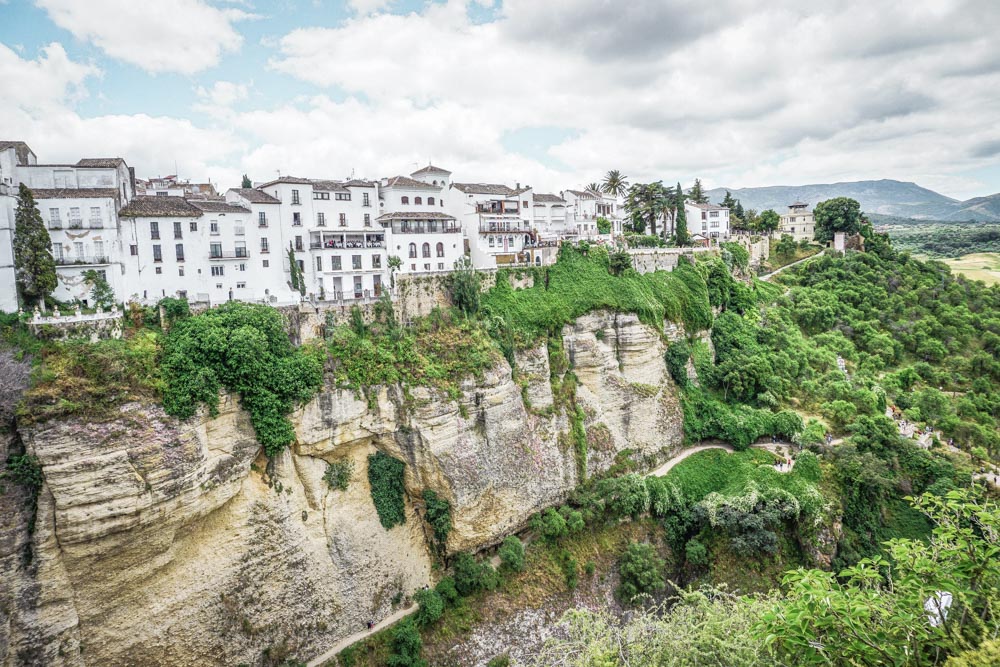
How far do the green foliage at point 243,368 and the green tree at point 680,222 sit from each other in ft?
137

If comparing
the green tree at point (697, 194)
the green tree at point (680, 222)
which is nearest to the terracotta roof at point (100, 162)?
the green tree at point (680, 222)

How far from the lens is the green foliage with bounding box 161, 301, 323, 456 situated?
75.2 ft

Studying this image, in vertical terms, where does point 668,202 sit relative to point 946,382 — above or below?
above

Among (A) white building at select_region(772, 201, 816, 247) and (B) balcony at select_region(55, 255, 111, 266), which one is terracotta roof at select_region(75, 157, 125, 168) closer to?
(B) balcony at select_region(55, 255, 111, 266)

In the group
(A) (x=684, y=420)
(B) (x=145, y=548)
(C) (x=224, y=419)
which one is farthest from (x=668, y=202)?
(B) (x=145, y=548)

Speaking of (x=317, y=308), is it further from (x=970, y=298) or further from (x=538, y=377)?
(x=970, y=298)

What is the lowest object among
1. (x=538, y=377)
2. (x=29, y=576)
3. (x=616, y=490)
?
(x=616, y=490)

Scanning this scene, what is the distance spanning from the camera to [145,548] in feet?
70.4

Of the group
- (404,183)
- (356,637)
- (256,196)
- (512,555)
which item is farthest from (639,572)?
(256,196)

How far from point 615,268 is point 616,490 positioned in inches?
647

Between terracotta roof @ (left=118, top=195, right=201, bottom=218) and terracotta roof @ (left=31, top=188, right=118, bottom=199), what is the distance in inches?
41.3

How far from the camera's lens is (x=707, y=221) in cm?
6391

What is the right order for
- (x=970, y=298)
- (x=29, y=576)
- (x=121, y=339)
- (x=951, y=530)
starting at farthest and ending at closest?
1. (x=970, y=298)
2. (x=121, y=339)
3. (x=29, y=576)
4. (x=951, y=530)

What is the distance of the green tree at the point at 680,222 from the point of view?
185 feet
